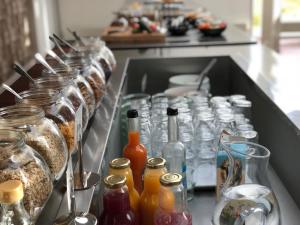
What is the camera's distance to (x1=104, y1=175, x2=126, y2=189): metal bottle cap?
82 cm

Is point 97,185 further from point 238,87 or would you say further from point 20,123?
point 238,87

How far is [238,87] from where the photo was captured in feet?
6.29

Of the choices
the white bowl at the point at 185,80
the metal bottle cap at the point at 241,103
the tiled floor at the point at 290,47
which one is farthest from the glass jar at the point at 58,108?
the tiled floor at the point at 290,47

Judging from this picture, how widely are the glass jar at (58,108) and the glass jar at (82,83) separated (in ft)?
0.53

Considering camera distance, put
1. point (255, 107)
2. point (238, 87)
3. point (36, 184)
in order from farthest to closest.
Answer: point (238, 87), point (255, 107), point (36, 184)

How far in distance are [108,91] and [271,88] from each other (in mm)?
539

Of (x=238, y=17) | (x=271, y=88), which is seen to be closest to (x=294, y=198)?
(x=271, y=88)

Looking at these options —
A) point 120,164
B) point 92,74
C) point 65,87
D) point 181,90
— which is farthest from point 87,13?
point 120,164

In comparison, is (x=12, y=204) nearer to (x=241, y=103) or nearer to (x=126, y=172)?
(x=126, y=172)

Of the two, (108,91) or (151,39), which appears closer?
(108,91)

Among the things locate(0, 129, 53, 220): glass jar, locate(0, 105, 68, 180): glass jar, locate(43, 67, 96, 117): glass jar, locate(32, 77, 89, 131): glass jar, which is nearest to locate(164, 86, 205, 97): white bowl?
locate(43, 67, 96, 117): glass jar

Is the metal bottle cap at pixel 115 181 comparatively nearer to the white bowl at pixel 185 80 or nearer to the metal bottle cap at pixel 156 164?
the metal bottle cap at pixel 156 164

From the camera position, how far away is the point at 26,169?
0.73 metres

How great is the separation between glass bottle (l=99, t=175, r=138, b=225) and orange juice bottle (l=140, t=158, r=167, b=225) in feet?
0.20
